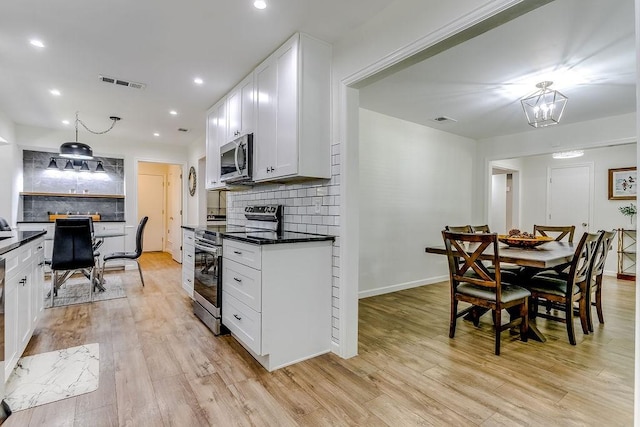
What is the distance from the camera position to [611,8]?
6.84 feet

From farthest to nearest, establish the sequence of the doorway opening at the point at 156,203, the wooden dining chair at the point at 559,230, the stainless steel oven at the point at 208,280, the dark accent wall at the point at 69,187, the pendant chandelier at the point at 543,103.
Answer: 1. the doorway opening at the point at 156,203
2. the dark accent wall at the point at 69,187
3. the wooden dining chair at the point at 559,230
4. the pendant chandelier at the point at 543,103
5. the stainless steel oven at the point at 208,280

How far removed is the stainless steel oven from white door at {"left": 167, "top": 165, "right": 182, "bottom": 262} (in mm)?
3526

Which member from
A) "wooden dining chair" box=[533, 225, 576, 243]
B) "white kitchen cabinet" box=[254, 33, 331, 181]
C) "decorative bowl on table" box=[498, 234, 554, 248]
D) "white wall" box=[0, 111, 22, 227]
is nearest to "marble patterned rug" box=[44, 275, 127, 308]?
"white wall" box=[0, 111, 22, 227]

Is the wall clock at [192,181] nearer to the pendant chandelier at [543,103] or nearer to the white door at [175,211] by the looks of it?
the white door at [175,211]

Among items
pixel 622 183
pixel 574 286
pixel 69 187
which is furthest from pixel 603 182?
pixel 69 187

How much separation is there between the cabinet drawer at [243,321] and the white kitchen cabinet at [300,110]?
43.6 inches

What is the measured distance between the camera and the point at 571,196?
6.33 meters

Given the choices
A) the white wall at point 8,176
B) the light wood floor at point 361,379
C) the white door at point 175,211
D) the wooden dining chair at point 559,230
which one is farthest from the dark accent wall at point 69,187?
the wooden dining chair at point 559,230

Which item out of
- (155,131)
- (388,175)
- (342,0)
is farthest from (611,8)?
(155,131)

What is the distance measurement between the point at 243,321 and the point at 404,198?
10.1 ft

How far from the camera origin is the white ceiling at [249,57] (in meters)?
2.21

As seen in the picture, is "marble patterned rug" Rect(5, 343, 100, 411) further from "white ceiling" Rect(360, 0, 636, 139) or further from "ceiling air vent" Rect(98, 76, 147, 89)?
"white ceiling" Rect(360, 0, 636, 139)

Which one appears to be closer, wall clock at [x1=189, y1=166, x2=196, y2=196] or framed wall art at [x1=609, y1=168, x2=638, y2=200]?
framed wall art at [x1=609, y1=168, x2=638, y2=200]

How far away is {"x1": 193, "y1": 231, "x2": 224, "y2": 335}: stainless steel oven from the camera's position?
2797 millimetres
